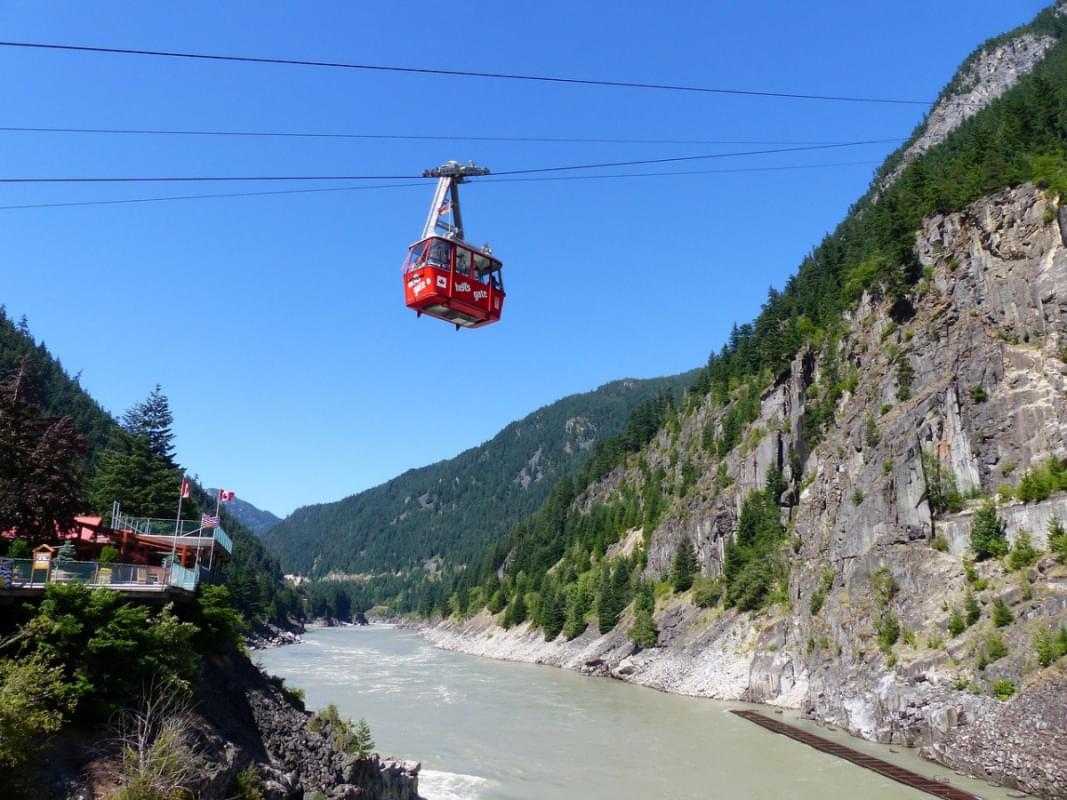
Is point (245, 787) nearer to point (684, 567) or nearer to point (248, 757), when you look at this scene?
point (248, 757)

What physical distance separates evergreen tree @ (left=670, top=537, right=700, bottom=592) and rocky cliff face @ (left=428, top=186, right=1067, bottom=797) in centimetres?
1303

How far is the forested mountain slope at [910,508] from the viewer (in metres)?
32.1

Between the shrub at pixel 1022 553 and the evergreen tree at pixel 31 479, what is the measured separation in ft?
131

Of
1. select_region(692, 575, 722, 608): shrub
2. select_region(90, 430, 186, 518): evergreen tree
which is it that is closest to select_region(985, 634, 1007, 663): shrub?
select_region(692, 575, 722, 608): shrub

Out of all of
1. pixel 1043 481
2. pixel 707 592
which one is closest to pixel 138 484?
pixel 707 592

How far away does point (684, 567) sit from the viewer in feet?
258

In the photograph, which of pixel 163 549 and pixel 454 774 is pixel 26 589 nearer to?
pixel 163 549

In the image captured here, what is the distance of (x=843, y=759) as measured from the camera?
108 feet

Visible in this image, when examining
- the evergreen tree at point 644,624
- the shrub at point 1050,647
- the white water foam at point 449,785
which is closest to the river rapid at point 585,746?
the white water foam at point 449,785

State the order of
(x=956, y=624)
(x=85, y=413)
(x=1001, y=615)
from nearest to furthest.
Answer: (x=1001, y=615) → (x=956, y=624) → (x=85, y=413)

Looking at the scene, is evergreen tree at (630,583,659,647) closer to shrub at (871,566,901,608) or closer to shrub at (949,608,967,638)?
shrub at (871,566,901,608)

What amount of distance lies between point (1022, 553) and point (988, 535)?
2.32 metres

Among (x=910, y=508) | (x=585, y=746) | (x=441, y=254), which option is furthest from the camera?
(x=910, y=508)

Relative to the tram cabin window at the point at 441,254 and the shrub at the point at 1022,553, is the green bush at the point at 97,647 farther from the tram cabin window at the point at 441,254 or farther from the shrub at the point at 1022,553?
the shrub at the point at 1022,553
